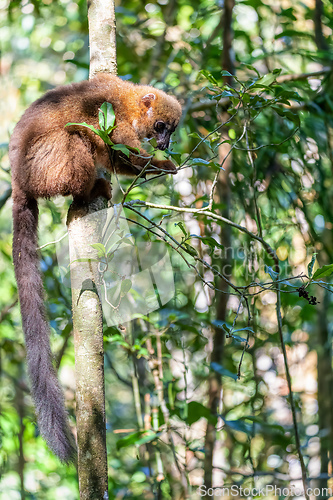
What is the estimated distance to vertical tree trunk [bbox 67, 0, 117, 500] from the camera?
6.08 ft

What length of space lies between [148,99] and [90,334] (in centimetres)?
193

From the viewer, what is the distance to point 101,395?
6.39ft

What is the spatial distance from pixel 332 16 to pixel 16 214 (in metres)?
3.51

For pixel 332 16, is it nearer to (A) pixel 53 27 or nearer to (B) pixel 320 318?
(B) pixel 320 318

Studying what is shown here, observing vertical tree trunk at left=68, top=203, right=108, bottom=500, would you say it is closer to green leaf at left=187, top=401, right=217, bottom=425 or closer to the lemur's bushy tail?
the lemur's bushy tail

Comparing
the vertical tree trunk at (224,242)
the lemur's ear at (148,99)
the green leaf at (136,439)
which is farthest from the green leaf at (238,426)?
the lemur's ear at (148,99)

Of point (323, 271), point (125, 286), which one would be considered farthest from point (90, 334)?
point (323, 271)

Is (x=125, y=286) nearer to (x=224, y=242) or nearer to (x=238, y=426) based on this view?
(x=238, y=426)

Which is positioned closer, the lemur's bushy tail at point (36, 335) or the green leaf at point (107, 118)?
the green leaf at point (107, 118)

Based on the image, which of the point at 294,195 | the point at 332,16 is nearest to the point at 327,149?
the point at 294,195

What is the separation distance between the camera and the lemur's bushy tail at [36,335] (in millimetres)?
2100

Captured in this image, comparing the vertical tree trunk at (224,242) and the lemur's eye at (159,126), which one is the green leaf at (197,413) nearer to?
the vertical tree trunk at (224,242)

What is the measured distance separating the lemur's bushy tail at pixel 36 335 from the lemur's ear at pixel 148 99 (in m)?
1.09

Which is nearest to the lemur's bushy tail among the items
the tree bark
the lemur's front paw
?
the lemur's front paw
